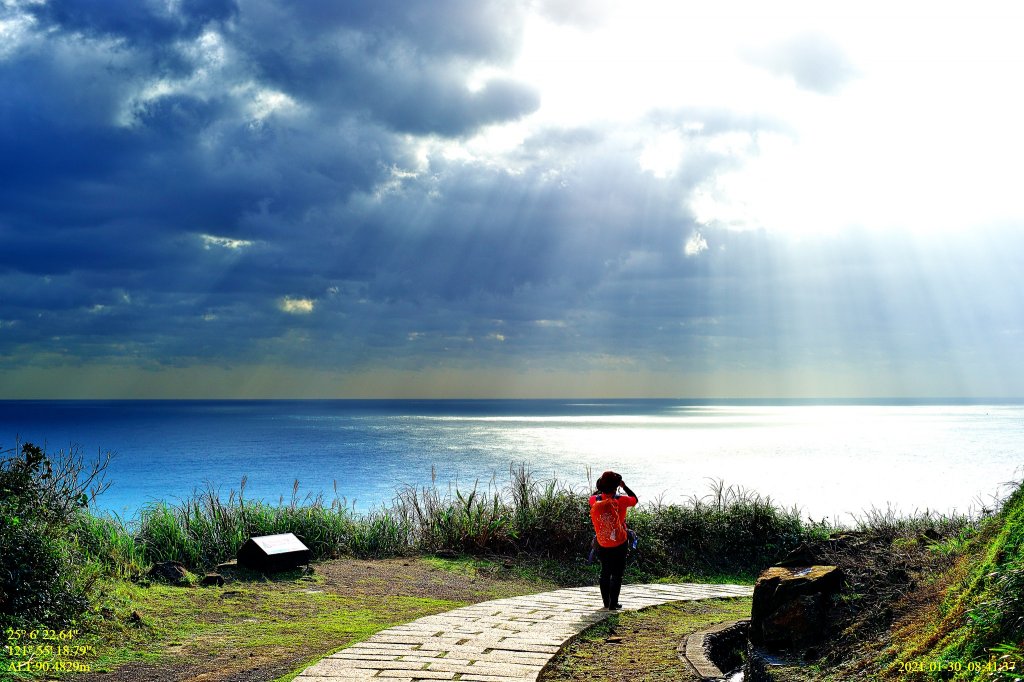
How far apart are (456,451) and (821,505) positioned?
147 ft

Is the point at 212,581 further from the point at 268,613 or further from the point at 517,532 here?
the point at 517,532

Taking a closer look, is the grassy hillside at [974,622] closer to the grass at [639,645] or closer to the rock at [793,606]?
the rock at [793,606]

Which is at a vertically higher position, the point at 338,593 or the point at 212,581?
the point at 212,581

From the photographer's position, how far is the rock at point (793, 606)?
598cm

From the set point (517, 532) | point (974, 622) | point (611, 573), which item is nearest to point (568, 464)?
point (517, 532)

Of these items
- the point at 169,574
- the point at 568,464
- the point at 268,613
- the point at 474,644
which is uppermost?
the point at 474,644

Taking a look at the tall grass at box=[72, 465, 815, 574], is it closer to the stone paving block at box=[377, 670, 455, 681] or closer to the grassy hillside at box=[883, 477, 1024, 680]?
the stone paving block at box=[377, 670, 455, 681]

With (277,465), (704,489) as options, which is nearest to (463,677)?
(704,489)

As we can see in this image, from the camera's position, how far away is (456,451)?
3113 inches

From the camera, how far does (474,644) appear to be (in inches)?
269

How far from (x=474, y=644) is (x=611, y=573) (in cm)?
255

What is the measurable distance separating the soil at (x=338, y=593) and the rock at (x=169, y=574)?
2.30ft

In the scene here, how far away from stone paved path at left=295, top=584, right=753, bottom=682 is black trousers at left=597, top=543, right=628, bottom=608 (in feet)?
0.82

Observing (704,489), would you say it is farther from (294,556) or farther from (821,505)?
(294,556)
